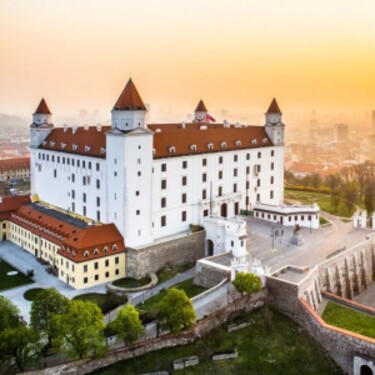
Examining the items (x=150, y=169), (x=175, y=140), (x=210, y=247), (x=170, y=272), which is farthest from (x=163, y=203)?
(x=170, y=272)

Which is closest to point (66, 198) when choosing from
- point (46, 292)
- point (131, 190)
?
point (131, 190)

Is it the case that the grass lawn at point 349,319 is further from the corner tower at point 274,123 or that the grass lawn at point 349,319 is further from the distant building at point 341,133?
the distant building at point 341,133

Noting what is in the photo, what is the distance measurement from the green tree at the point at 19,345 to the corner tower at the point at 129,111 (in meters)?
24.0

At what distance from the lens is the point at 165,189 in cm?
5378

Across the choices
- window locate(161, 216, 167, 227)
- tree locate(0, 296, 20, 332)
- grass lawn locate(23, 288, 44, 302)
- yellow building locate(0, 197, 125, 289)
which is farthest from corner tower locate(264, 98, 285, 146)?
tree locate(0, 296, 20, 332)

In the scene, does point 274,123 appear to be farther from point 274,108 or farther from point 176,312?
point 176,312

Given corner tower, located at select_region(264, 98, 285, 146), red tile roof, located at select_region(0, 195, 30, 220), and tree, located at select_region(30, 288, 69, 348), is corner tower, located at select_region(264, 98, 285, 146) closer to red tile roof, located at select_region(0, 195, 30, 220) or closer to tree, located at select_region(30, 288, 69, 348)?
red tile roof, located at select_region(0, 195, 30, 220)

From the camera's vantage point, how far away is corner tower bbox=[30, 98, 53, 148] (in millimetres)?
63969

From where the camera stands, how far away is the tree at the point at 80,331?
30.7m

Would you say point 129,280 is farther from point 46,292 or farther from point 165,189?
point 46,292

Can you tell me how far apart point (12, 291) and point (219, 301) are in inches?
773

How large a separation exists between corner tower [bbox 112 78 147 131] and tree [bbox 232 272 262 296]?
18.9m

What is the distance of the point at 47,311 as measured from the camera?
32.5 metres

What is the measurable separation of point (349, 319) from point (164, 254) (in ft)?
64.2
